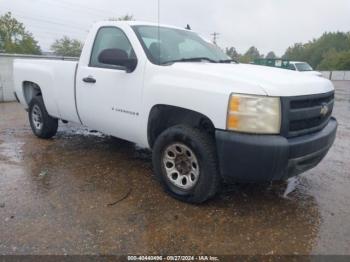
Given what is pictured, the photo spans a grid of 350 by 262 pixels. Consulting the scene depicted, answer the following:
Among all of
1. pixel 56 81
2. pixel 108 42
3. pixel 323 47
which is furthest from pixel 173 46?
pixel 323 47

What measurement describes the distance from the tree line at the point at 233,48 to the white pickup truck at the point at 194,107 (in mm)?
28827

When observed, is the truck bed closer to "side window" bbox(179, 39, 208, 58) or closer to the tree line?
"side window" bbox(179, 39, 208, 58)

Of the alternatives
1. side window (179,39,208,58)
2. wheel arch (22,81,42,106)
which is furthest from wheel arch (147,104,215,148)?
wheel arch (22,81,42,106)

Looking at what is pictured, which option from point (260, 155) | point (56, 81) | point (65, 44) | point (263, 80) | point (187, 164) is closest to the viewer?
point (260, 155)

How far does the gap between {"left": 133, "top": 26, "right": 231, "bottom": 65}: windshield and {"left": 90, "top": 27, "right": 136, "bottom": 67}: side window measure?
0.20 metres

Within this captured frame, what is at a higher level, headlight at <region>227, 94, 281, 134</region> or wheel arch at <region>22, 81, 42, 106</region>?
headlight at <region>227, 94, 281, 134</region>

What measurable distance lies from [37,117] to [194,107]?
3.87 metres

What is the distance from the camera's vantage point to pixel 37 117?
238 inches

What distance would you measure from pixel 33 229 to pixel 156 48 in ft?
7.68

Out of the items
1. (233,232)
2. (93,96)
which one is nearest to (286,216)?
(233,232)

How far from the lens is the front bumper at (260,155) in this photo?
2.91 m

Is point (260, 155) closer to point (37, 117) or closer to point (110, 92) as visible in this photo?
Answer: point (110, 92)

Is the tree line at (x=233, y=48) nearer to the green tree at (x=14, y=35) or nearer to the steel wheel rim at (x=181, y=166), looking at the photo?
the green tree at (x=14, y=35)

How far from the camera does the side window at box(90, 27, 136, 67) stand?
4199mm
